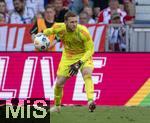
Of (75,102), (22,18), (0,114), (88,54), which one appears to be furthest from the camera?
(22,18)

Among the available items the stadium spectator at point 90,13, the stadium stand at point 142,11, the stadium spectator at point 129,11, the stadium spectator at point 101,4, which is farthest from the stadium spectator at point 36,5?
the stadium stand at point 142,11

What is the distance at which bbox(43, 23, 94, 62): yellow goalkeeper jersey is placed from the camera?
12.6 meters

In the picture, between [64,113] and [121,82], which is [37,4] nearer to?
[121,82]

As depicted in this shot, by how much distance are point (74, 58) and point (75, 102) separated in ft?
6.56

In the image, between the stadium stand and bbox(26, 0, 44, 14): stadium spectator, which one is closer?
the stadium stand

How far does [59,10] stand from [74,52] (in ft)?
11.0

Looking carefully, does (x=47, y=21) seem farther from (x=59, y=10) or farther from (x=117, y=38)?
(x=117, y=38)

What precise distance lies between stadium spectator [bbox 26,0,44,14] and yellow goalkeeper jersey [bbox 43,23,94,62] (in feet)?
12.9

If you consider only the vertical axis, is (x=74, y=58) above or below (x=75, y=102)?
above

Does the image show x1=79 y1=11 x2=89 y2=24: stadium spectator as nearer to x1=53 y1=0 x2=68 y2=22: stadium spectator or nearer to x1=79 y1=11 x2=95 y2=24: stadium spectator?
x1=79 y1=11 x2=95 y2=24: stadium spectator

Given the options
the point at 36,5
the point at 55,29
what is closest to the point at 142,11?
the point at 36,5

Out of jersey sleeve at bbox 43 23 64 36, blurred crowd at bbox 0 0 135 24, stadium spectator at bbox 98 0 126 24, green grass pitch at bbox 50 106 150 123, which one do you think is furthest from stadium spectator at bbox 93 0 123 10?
jersey sleeve at bbox 43 23 64 36

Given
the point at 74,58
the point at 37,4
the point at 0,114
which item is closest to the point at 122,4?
the point at 37,4

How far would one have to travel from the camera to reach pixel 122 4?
1744 cm
